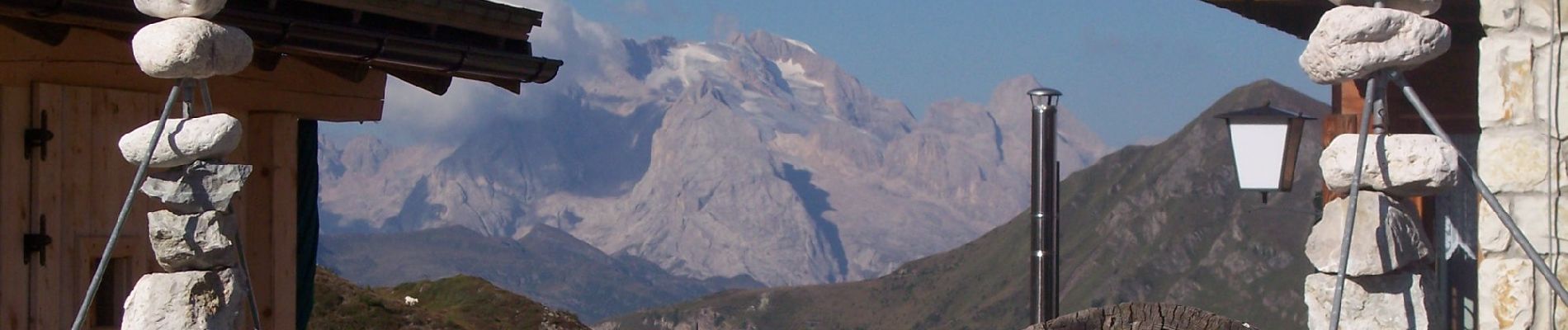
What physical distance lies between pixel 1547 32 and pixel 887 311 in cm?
12883

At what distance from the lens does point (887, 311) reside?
5271 inches

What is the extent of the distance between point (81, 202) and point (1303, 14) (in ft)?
16.8

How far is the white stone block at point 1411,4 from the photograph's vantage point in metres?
5.22

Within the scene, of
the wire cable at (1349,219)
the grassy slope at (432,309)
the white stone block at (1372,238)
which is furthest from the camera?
the grassy slope at (432,309)

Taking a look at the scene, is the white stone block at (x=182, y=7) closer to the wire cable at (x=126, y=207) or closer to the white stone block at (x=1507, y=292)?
Result: the wire cable at (x=126, y=207)

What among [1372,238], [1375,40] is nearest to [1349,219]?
[1372,238]

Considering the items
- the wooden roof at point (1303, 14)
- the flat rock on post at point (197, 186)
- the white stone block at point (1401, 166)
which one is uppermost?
the wooden roof at point (1303, 14)

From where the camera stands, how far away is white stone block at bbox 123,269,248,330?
545 centimetres

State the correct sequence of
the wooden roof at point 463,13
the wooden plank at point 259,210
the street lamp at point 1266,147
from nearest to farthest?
the wooden roof at point 463,13
the wooden plank at point 259,210
the street lamp at point 1266,147

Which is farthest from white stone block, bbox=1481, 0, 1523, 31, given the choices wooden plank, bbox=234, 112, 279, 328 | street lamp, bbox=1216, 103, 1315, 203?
wooden plank, bbox=234, 112, 279, 328

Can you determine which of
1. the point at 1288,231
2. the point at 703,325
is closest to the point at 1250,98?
the point at 1288,231

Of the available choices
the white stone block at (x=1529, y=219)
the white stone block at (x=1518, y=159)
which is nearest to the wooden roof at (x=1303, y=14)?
the white stone block at (x=1518, y=159)

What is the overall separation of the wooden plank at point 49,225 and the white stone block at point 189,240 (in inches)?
69.2

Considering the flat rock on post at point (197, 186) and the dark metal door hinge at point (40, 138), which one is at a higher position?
the dark metal door hinge at point (40, 138)
